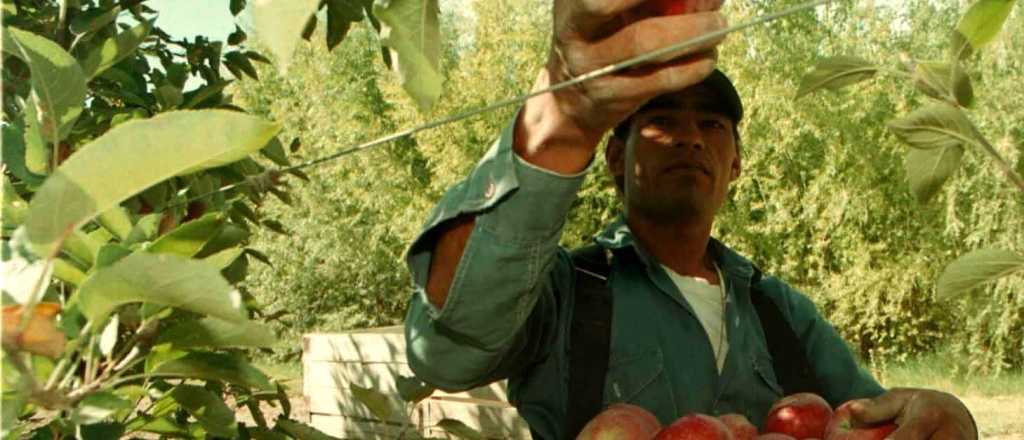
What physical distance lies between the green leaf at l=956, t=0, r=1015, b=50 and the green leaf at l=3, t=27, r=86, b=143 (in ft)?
2.65

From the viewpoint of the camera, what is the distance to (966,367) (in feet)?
41.3

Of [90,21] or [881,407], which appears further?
[90,21]

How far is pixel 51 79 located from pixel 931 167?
2.93ft

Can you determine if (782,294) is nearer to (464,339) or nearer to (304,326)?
(464,339)

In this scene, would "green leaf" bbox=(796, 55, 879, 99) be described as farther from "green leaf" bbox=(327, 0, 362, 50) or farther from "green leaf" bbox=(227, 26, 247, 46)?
"green leaf" bbox=(227, 26, 247, 46)

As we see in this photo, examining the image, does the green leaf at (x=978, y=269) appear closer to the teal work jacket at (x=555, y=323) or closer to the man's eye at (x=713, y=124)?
the teal work jacket at (x=555, y=323)

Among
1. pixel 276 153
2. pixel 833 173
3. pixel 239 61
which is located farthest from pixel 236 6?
pixel 833 173

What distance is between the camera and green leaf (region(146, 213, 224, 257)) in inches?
30.6

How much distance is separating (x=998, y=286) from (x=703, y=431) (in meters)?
11.9

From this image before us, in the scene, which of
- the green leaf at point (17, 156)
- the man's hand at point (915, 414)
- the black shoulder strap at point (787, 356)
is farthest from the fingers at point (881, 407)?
the green leaf at point (17, 156)

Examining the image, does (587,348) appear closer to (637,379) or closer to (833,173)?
(637,379)

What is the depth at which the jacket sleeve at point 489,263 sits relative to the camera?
1.01 m

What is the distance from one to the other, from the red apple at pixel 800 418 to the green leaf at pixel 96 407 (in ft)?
2.59

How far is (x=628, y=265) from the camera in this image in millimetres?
1970
